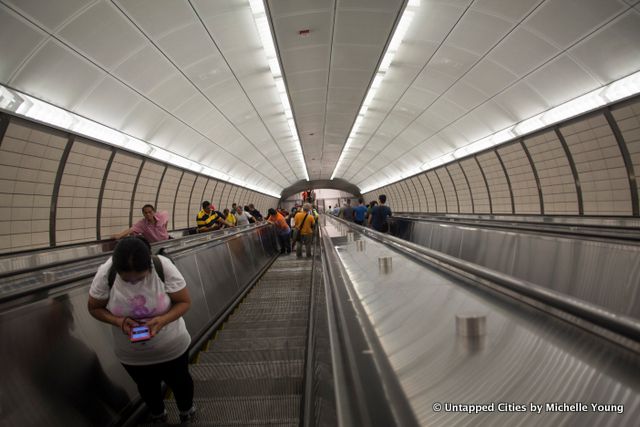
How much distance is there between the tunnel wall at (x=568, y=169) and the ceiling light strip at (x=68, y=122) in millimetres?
12153

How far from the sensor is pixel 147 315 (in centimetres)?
254

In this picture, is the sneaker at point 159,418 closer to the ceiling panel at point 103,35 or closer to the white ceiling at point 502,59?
the ceiling panel at point 103,35

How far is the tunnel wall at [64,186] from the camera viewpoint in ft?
24.7

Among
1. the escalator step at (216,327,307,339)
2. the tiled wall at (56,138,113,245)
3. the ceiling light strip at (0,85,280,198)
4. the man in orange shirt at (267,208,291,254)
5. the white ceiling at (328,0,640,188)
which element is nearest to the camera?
the escalator step at (216,327,307,339)

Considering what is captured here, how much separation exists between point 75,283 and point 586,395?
324 centimetres

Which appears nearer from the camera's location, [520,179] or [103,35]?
[103,35]

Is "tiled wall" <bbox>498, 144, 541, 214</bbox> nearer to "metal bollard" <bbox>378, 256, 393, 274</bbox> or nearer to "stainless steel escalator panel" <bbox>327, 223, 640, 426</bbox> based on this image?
"metal bollard" <bbox>378, 256, 393, 274</bbox>

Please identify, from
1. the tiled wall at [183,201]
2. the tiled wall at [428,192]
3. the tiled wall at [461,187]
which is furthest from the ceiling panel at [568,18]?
the tiled wall at [428,192]

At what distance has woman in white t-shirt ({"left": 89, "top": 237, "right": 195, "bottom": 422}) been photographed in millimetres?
2426

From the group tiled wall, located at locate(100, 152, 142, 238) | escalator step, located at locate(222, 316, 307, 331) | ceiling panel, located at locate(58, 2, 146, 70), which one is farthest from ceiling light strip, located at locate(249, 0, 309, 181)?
escalator step, located at locate(222, 316, 307, 331)

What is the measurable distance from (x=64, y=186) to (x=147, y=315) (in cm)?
846

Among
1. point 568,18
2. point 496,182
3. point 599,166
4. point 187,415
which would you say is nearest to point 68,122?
point 187,415

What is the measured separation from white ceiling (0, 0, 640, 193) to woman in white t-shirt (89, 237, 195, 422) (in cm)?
519

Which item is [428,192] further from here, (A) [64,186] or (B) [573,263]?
(B) [573,263]
